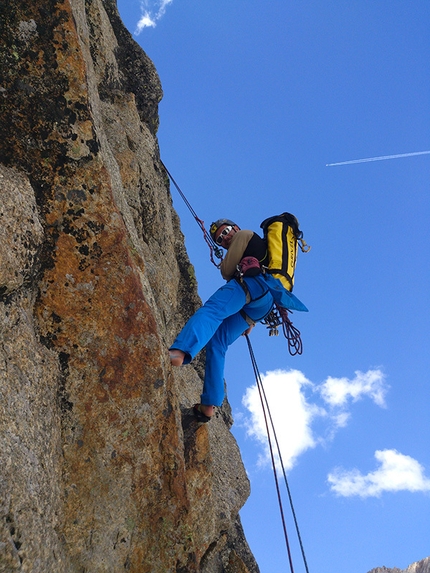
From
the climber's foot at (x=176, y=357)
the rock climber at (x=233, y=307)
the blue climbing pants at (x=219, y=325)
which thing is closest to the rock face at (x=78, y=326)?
the climber's foot at (x=176, y=357)

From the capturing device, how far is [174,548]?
4.97 metres

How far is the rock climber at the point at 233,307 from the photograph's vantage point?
20.1ft

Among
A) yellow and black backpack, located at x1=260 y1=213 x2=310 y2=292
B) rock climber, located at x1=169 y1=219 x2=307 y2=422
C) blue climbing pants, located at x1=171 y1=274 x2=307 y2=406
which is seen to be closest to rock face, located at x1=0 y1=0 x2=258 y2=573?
blue climbing pants, located at x1=171 y1=274 x2=307 y2=406

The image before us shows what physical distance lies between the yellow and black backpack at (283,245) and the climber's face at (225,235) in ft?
1.60

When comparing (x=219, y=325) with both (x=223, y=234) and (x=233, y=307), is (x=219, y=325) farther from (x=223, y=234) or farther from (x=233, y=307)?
(x=223, y=234)

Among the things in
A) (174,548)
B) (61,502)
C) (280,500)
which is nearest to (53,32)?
(61,502)

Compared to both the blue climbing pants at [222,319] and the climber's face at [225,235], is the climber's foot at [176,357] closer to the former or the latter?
the blue climbing pants at [222,319]

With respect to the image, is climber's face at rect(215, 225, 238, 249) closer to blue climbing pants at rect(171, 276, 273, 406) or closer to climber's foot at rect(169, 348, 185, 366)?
blue climbing pants at rect(171, 276, 273, 406)

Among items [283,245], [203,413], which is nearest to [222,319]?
[203,413]

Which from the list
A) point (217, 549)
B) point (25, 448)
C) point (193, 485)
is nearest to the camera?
point (25, 448)

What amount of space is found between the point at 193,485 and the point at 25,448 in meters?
2.51

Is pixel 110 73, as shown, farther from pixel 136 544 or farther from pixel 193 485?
pixel 136 544

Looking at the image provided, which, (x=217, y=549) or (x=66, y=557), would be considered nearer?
(x=66, y=557)

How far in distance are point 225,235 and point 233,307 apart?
1.76 meters
